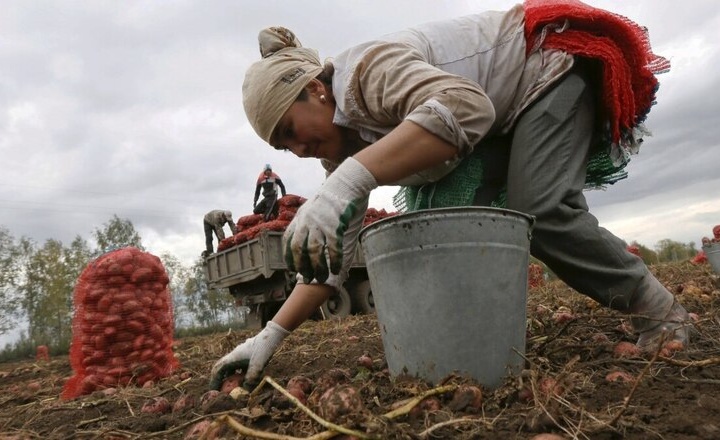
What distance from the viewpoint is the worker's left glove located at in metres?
1.42

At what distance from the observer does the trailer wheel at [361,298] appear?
7734 millimetres

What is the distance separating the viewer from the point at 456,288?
1.52 m

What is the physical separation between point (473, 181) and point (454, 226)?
539 millimetres

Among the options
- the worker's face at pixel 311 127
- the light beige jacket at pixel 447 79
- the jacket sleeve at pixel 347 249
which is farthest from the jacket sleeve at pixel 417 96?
the jacket sleeve at pixel 347 249

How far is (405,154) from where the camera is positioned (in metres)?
1.50

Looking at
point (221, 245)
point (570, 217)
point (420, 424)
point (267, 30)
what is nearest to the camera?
point (420, 424)

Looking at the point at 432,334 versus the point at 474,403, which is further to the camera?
the point at 432,334

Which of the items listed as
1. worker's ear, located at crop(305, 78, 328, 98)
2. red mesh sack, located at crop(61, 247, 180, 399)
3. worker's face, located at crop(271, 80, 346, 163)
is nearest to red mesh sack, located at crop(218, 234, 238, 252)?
red mesh sack, located at crop(61, 247, 180, 399)

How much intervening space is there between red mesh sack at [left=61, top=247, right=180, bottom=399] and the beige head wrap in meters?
1.50

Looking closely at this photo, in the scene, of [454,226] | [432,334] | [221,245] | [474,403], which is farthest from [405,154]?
[221,245]

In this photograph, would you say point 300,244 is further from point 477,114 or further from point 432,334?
point 477,114

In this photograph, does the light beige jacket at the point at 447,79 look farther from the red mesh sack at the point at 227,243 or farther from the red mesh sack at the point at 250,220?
the red mesh sack at the point at 250,220

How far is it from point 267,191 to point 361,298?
2191mm

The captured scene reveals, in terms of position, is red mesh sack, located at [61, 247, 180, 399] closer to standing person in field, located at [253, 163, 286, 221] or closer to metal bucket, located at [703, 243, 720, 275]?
metal bucket, located at [703, 243, 720, 275]
